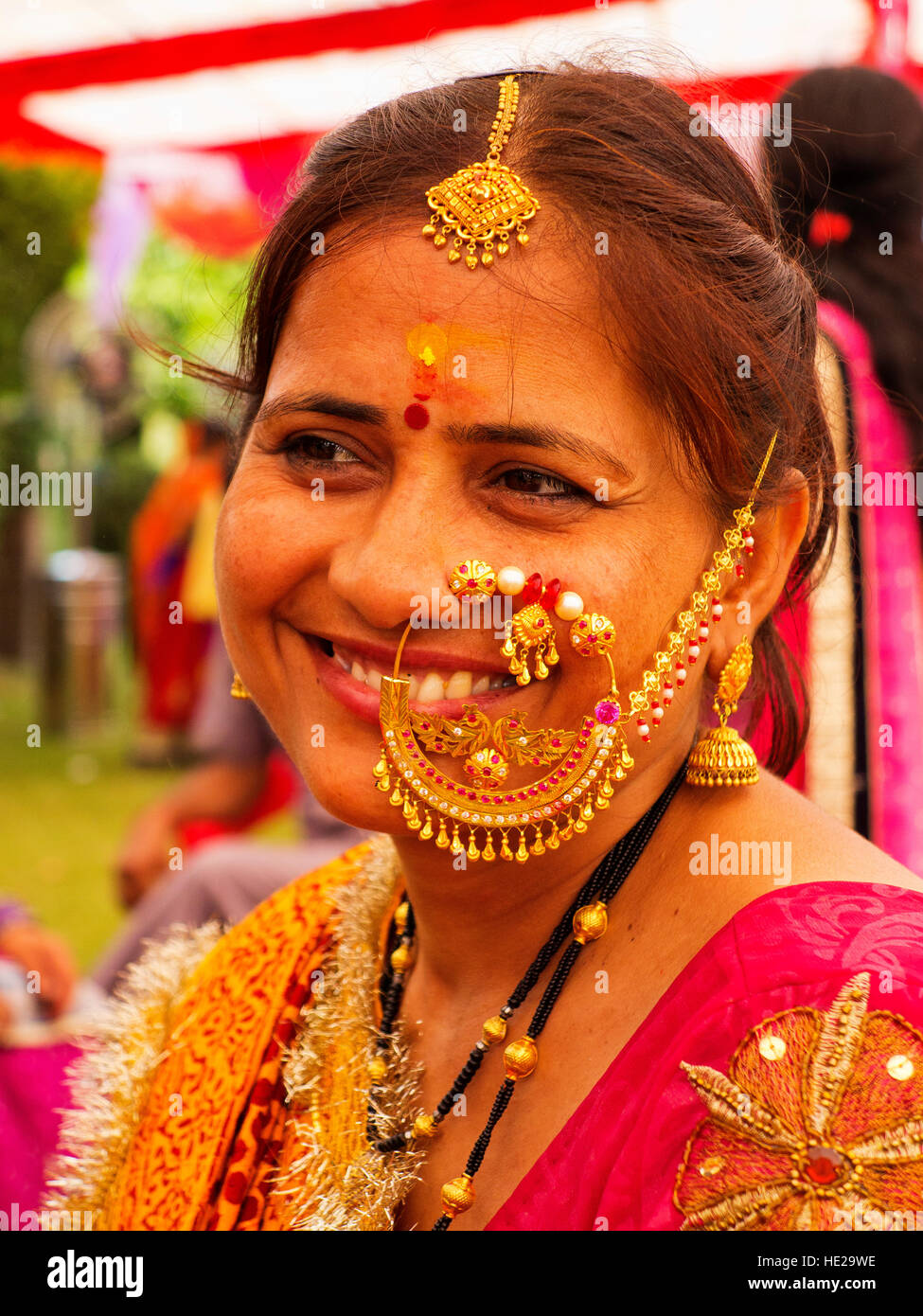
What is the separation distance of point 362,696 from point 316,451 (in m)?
0.31

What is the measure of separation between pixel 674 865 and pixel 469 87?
1.00 m

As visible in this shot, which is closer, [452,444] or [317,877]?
[452,444]

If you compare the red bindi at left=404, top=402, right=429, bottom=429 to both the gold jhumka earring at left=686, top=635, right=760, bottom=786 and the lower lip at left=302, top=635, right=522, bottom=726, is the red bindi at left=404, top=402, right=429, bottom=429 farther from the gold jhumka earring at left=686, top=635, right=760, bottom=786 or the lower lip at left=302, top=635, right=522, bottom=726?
the gold jhumka earring at left=686, top=635, right=760, bottom=786

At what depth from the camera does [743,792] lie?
149cm

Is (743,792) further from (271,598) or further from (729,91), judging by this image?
(729,91)

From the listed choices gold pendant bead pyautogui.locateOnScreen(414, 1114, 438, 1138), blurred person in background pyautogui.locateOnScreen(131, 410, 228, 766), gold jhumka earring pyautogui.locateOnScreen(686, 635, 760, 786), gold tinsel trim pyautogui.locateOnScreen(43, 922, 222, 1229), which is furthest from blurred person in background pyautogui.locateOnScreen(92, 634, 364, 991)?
blurred person in background pyautogui.locateOnScreen(131, 410, 228, 766)

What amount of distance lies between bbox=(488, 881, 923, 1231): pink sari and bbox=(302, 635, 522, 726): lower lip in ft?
1.19

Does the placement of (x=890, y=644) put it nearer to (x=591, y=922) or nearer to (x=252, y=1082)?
(x=591, y=922)

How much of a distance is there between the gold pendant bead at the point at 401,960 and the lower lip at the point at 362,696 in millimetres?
597

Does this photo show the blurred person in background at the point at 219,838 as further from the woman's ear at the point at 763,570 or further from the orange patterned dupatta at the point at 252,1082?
the woman's ear at the point at 763,570

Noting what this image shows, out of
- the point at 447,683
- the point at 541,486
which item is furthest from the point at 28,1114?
the point at 541,486

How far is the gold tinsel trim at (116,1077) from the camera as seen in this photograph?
1837 millimetres

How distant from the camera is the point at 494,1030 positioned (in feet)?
5.04
